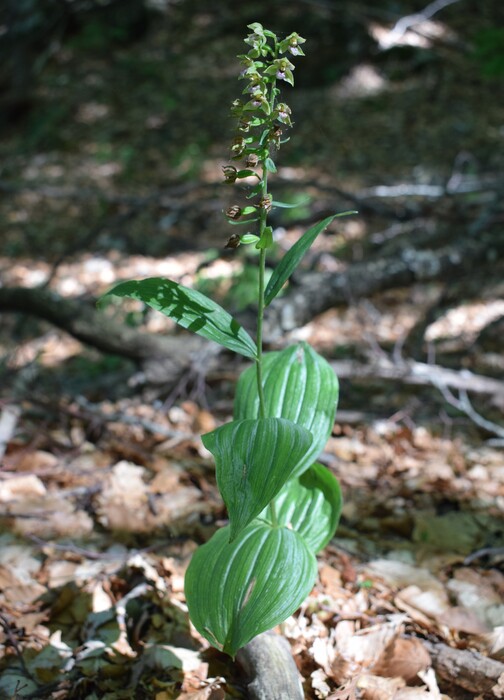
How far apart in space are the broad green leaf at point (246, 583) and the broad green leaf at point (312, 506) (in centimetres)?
14

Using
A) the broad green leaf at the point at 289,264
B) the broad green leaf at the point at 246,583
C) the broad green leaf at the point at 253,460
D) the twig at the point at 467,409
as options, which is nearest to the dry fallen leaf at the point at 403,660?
the broad green leaf at the point at 246,583

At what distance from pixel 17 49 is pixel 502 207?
25.0ft

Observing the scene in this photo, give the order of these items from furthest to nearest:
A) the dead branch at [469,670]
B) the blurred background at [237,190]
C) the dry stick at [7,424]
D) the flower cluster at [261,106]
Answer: the blurred background at [237,190]
the dry stick at [7,424]
the dead branch at [469,670]
the flower cluster at [261,106]

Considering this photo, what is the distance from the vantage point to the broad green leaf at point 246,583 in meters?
1.45

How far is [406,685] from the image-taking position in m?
1.61

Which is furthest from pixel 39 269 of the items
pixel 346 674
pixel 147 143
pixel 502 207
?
pixel 346 674

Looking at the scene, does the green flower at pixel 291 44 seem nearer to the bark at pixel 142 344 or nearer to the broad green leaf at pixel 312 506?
the broad green leaf at pixel 312 506

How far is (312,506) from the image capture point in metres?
1.81

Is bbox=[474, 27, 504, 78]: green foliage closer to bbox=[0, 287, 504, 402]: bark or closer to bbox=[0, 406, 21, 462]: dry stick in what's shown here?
bbox=[0, 287, 504, 402]: bark

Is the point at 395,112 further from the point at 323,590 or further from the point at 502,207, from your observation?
the point at 323,590

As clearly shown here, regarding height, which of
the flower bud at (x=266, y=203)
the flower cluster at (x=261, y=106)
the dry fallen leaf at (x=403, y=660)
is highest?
the flower cluster at (x=261, y=106)

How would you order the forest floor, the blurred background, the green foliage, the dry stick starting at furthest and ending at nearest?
the green foliage < the blurred background < the dry stick < the forest floor

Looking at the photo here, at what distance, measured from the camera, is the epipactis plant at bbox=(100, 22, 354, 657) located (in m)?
1.36

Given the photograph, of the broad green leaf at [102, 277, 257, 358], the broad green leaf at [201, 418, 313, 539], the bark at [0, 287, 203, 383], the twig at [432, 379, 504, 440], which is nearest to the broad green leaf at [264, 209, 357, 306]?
the broad green leaf at [102, 277, 257, 358]
